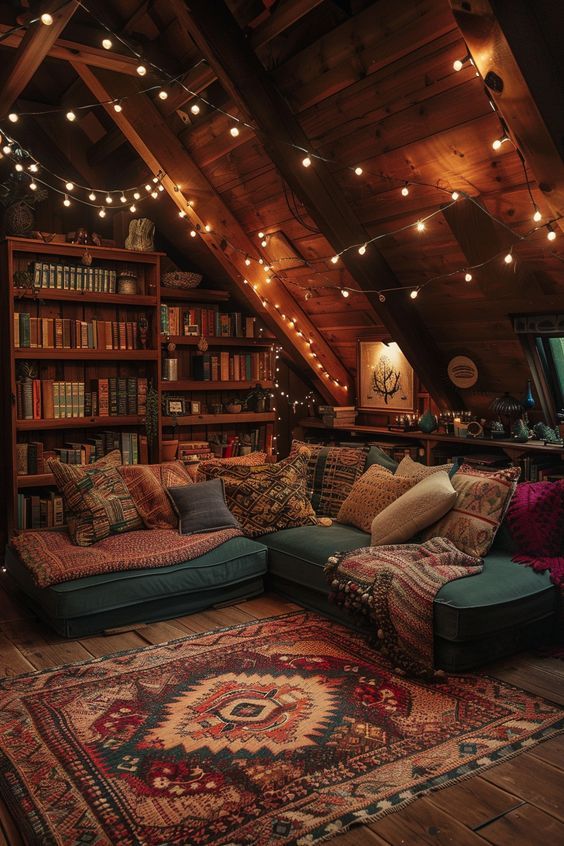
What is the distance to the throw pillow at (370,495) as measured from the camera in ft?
13.7

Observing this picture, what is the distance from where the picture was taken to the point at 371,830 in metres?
2.18

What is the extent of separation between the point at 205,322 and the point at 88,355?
1092 mm

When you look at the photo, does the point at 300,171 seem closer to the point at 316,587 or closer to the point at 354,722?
the point at 316,587

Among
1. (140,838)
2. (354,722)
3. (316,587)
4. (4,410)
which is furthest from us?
(4,410)

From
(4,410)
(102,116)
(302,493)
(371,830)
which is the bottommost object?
(371,830)

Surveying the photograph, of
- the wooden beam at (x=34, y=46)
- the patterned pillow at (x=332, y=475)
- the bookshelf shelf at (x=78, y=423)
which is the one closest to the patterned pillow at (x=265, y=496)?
the patterned pillow at (x=332, y=475)

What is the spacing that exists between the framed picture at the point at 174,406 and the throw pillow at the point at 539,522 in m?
2.99

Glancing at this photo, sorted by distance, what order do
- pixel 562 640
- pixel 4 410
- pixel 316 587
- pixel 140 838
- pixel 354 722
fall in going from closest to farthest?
pixel 140 838 → pixel 354 722 → pixel 562 640 → pixel 316 587 → pixel 4 410

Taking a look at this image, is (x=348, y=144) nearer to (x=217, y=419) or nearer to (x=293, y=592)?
(x=293, y=592)

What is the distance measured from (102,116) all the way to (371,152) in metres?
2.38

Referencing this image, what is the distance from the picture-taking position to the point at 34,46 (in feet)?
12.5

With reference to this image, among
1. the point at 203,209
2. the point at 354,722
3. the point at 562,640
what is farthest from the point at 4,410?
the point at 562,640

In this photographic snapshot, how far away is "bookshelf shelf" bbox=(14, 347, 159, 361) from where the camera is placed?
5.16 metres

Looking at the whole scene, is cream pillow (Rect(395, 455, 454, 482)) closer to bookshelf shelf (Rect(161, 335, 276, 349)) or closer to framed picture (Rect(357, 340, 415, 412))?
framed picture (Rect(357, 340, 415, 412))
